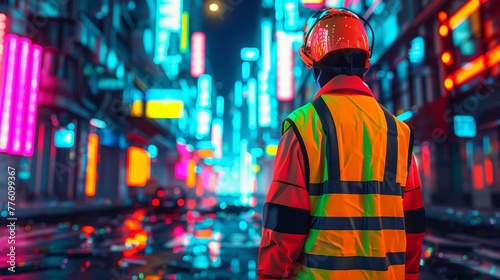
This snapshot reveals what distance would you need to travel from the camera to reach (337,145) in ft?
4.76

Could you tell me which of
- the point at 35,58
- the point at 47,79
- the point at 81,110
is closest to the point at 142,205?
the point at 81,110

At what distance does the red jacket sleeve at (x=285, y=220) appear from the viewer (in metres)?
1.37

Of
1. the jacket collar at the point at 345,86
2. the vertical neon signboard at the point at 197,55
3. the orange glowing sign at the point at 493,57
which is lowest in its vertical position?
the jacket collar at the point at 345,86

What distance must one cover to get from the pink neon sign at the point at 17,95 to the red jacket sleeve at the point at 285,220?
43.6ft

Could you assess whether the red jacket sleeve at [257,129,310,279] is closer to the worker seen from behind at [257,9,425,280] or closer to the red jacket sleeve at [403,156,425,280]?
the worker seen from behind at [257,9,425,280]

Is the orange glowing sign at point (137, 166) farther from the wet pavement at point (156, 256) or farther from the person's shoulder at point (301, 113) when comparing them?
the person's shoulder at point (301, 113)

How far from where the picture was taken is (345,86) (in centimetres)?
161

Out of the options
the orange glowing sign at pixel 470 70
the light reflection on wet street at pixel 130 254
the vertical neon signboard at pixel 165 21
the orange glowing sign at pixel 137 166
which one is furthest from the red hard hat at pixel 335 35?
the orange glowing sign at pixel 137 166

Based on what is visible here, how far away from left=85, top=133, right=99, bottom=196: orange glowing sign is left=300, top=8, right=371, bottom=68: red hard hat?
72.2 ft

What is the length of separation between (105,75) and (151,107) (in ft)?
14.9

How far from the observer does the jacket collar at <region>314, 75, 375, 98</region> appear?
1.61 meters

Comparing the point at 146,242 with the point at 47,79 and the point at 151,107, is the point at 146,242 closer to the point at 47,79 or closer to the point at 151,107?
the point at 47,79

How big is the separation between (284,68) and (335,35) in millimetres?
35798

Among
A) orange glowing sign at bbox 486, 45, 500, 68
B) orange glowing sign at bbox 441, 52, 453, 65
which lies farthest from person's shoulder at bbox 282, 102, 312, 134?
orange glowing sign at bbox 441, 52, 453, 65
